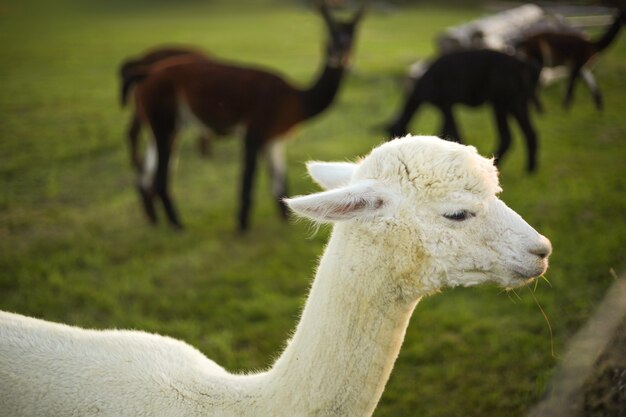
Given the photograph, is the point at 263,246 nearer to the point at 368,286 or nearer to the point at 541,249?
the point at 368,286

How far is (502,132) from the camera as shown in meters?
7.29

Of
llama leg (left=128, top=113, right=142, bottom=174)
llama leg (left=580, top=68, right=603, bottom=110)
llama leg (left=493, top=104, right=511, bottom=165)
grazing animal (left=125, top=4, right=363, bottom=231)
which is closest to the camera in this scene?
grazing animal (left=125, top=4, right=363, bottom=231)

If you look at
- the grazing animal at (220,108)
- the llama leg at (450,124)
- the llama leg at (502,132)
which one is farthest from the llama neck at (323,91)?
the llama leg at (502,132)

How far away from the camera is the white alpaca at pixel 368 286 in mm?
1999

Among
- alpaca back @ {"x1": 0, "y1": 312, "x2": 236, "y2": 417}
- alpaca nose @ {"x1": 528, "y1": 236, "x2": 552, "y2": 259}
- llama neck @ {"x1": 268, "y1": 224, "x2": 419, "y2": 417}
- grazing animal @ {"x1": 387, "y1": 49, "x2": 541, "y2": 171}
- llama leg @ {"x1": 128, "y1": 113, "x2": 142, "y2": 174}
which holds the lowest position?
llama leg @ {"x1": 128, "y1": 113, "x2": 142, "y2": 174}

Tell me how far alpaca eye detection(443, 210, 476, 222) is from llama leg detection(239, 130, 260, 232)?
4.33 m

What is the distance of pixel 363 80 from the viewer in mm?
14805

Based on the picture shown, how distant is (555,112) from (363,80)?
5.69 meters

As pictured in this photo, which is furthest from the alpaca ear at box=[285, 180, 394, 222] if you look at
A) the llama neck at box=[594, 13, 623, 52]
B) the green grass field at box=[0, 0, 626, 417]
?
the llama neck at box=[594, 13, 623, 52]

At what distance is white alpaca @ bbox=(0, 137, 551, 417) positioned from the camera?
2.00m

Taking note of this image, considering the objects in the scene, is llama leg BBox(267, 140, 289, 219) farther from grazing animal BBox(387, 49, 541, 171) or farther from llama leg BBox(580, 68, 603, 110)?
llama leg BBox(580, 68, 603, 110)

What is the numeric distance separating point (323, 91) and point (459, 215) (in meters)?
4.81

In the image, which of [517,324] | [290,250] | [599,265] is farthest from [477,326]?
[290,250]

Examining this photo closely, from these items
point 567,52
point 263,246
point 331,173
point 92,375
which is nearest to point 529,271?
point 331,173
